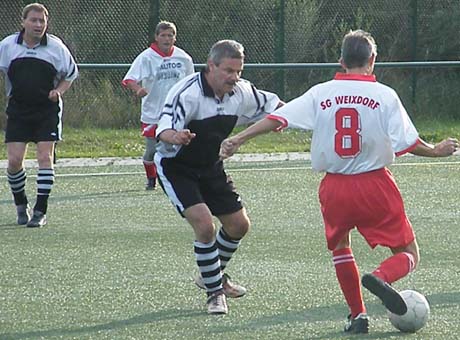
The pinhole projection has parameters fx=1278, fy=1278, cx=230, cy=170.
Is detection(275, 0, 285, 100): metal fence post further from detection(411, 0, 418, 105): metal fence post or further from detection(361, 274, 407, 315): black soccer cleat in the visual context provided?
detection(361, 274, 407, 315): black soccer cleat

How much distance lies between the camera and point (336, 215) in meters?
6.47

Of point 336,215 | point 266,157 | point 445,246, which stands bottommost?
point 266,157

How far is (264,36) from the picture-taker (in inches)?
816

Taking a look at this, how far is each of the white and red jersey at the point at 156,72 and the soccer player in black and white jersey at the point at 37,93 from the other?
7.17 ft

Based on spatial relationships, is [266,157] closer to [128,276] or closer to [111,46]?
[111,46]

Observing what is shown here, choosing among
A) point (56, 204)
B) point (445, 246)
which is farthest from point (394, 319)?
point (56, 204)

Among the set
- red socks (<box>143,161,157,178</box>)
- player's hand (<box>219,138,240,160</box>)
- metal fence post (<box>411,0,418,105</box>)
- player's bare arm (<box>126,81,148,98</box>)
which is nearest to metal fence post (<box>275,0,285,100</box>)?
metal fence post (<box>411,0,418,105</box>)

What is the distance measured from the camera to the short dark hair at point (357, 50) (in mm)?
6430

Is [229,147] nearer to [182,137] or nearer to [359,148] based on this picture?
[182,137]

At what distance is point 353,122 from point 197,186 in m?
1.26

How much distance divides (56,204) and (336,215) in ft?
19.6

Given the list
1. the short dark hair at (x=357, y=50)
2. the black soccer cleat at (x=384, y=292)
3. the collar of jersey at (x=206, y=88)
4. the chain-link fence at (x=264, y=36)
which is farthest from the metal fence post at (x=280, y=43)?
the black soccer cleat at (x=384, y=292)

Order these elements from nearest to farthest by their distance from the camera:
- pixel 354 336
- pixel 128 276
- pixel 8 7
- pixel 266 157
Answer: pixel 354 336 < pixel 128 276 < pixel 266 157 < pixel 8 7

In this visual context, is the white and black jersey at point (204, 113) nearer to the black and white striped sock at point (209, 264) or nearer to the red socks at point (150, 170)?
the black and white striped sock at point (209, 264)
